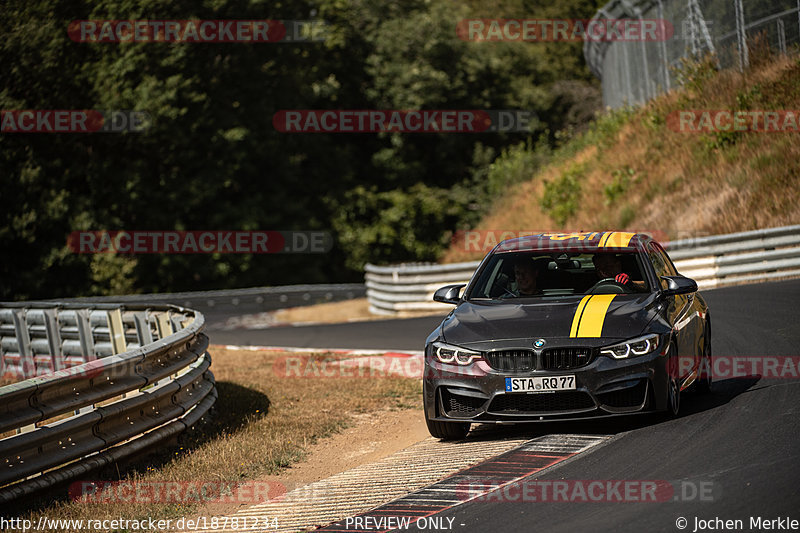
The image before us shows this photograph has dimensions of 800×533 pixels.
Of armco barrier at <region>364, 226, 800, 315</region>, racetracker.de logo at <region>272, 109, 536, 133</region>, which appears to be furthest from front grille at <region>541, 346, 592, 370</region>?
racetracker.de logo at <region>272, 109, 536, 133</region>

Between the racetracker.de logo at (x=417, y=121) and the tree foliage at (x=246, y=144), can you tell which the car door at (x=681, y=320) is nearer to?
the tree foliage at (x=246, y=144)

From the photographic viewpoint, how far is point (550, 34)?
207 feet

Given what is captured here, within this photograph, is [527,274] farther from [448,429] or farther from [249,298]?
[249,298]

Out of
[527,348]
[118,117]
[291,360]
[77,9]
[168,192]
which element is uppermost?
[77,9]

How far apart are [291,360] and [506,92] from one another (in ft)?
124

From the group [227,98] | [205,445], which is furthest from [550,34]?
[205,445]

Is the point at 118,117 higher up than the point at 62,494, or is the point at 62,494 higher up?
the point at 118,117

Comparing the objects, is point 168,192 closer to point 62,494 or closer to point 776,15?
point 776,15

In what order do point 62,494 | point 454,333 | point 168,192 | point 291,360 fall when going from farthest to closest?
1. point 168,192
2. point 291,360
3. point 454,333
4. point 62,494

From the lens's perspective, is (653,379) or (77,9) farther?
Answer: (77,9)

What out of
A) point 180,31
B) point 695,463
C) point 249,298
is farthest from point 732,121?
point 180,31

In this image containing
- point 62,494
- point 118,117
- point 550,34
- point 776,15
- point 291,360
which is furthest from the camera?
point 550,34

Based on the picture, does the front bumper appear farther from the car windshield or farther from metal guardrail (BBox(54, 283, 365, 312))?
metal guardrail (BBox(54, 283, 365, 312))

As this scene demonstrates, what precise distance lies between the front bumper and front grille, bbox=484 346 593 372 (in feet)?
0.15
